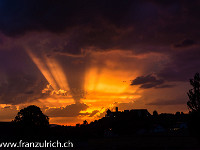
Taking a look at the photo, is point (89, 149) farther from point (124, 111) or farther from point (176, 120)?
point (124, 111)

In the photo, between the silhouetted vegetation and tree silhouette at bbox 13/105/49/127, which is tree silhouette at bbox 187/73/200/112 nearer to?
the silhouetted vegetation

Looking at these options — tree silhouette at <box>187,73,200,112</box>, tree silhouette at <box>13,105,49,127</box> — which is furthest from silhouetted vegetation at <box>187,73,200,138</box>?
tree silhouette at <box>13,105,49,127</box>

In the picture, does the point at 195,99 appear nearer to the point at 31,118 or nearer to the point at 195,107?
the point at 195,107

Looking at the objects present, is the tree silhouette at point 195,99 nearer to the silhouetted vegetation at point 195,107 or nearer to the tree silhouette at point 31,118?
the silhouetted vegetation at point 195,107

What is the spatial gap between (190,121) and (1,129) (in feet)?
96.0

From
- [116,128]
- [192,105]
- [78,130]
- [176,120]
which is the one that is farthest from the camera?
[176,120]

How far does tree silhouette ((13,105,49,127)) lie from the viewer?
115 feet

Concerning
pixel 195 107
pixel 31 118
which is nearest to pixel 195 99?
pixel 195 107

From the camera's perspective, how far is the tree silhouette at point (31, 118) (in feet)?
115

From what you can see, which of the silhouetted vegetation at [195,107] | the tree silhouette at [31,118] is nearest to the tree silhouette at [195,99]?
the silhouetted vegetation at [195,107]

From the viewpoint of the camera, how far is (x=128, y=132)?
255ft

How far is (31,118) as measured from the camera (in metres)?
35.3

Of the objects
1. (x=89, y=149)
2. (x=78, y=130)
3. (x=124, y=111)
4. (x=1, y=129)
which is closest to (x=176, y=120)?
(x=124, y=111)

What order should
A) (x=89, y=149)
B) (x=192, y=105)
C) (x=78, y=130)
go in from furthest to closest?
1. (x=78, y=130)
2. (x=89, y=149)
3. (x=192, y=105)
